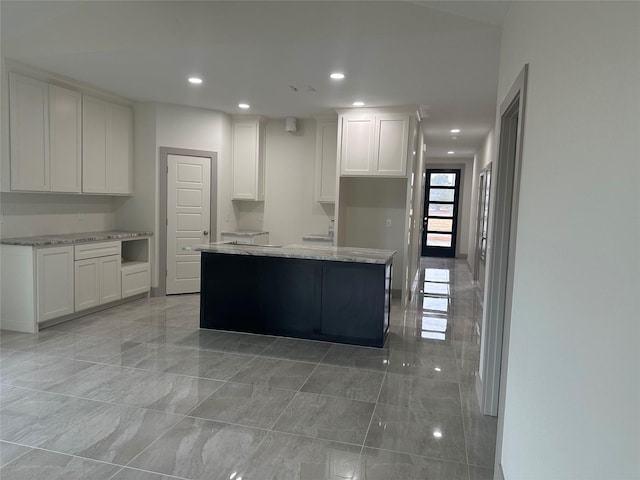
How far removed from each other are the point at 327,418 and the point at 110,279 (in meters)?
3.84

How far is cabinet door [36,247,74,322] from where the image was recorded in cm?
447

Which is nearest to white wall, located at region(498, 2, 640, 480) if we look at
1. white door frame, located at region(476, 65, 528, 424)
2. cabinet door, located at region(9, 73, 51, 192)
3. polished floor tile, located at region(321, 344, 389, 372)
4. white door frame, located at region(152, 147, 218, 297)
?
white door frame, located at region(476, 65, 528, 424)

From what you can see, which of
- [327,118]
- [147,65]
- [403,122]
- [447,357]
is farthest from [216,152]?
[447,357]

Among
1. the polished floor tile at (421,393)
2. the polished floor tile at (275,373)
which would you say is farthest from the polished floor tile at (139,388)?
the polished floor tile at (421,393)

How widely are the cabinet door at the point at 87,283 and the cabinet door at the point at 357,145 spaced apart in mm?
3513

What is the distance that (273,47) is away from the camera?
3848mm

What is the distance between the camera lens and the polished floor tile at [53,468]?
2.19 m

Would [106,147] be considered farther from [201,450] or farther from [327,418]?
[327,418]

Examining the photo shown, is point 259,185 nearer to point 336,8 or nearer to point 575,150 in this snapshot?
point 336,8

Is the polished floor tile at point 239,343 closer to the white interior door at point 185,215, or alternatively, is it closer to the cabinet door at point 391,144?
the white interior door at point 185,215

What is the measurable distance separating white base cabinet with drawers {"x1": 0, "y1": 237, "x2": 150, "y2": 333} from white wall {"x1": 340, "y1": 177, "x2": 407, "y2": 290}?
131 inches

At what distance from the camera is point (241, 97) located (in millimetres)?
5707

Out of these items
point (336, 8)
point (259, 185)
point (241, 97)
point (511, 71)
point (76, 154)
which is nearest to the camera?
point (511, 71)

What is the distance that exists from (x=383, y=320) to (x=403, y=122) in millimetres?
2957
